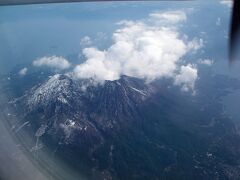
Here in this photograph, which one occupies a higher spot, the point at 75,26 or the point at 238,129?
the point at 75,26

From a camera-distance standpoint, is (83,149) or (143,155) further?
(83,149)

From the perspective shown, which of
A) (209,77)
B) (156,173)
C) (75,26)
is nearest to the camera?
(156,173)

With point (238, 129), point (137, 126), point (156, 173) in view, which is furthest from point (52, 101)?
point (238, 129)

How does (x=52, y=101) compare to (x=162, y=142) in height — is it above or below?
above

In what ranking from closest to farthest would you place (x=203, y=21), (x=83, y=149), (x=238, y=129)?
(x=83, y=149) < (x=238, y=129) < (x=203, y=21)

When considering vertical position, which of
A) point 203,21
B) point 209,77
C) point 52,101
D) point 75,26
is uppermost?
point 75,26

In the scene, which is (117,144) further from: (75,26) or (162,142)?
(75,26)

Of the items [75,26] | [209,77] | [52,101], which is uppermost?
[75,26]

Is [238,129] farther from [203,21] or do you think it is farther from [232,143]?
[203,21]

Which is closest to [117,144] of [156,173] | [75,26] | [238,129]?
[156,173]
